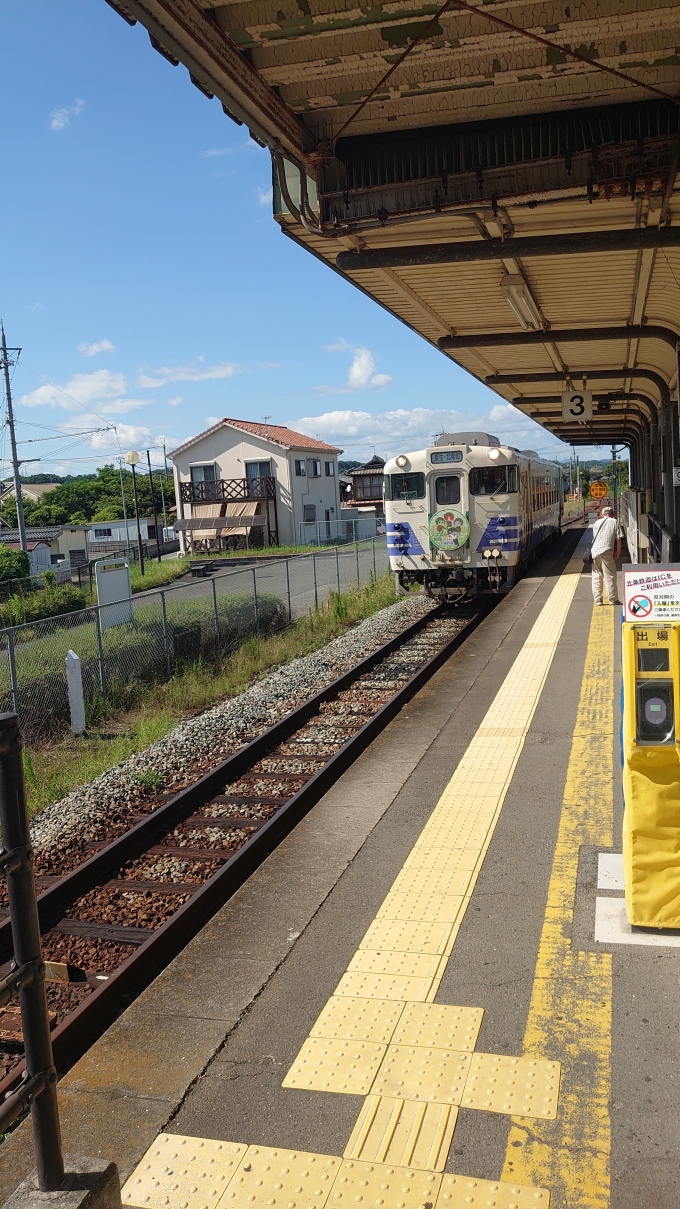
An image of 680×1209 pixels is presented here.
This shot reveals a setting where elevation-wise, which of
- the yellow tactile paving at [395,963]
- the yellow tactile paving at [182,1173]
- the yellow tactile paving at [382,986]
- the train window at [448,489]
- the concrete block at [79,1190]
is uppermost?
the train window at [448,489]

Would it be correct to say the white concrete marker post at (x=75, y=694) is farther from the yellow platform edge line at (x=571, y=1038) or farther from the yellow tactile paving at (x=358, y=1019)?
the yellow tactile paving at (x=358, y=1019)

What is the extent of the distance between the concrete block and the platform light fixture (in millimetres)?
8660

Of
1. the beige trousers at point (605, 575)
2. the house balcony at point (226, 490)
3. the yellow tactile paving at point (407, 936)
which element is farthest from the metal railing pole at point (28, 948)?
the house balcony at point (226, 490)

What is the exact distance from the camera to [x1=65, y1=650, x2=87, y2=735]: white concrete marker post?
11.1 m

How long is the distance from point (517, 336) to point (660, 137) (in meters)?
6.65

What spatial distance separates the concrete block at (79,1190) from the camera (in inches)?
99.0

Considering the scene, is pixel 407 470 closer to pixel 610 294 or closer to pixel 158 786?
pixel 610 294

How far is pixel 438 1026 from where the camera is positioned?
376 cm

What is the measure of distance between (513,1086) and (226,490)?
50444 mm

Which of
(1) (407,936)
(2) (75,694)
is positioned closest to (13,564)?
(2) (75,694)

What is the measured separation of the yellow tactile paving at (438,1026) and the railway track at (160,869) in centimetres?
174

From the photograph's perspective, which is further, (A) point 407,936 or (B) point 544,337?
(B) point 544,337

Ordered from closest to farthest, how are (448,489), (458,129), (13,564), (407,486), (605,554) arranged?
(458,129), (605,554), (448,489), (407,486), (13,564)

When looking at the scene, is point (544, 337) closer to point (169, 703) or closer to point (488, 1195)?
point (169, 703)
